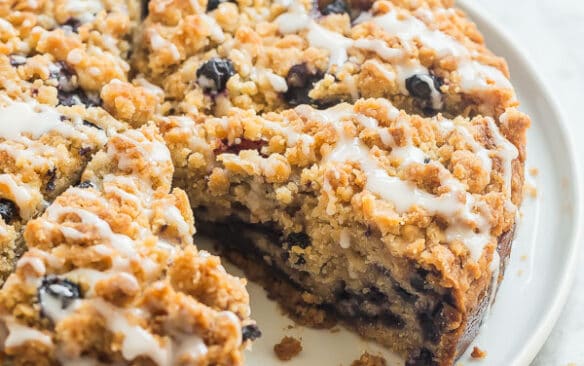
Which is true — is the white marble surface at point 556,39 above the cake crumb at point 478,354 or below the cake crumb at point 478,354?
above

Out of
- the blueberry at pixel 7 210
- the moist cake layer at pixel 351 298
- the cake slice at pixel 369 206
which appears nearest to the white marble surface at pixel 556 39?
the cake slice at pixel 369 206

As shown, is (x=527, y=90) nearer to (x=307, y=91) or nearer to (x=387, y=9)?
(x=387, y=9)

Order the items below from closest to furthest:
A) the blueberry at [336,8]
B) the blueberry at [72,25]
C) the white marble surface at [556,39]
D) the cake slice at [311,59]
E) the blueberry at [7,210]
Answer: the blueberry at [7,210]
the cake slice at [311,59]
the blueberry at [72,25]
the blueberry at [336,8]
the white marble surface at [556,39]

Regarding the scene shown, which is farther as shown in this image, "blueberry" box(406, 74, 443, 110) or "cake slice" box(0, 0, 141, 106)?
"blueberry" box(406, 74, 443, 110)

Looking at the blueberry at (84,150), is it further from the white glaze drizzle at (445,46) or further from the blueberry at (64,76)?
the white glaze drizzle at (445,46)

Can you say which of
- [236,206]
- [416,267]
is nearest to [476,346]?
[416,267]

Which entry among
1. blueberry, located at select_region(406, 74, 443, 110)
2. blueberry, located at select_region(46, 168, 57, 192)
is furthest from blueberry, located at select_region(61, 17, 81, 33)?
blueberry, located at select_region(406, 74, 443, 110)

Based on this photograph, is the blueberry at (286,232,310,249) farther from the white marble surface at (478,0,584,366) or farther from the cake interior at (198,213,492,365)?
the white marble surface at (478,0,584,366)
